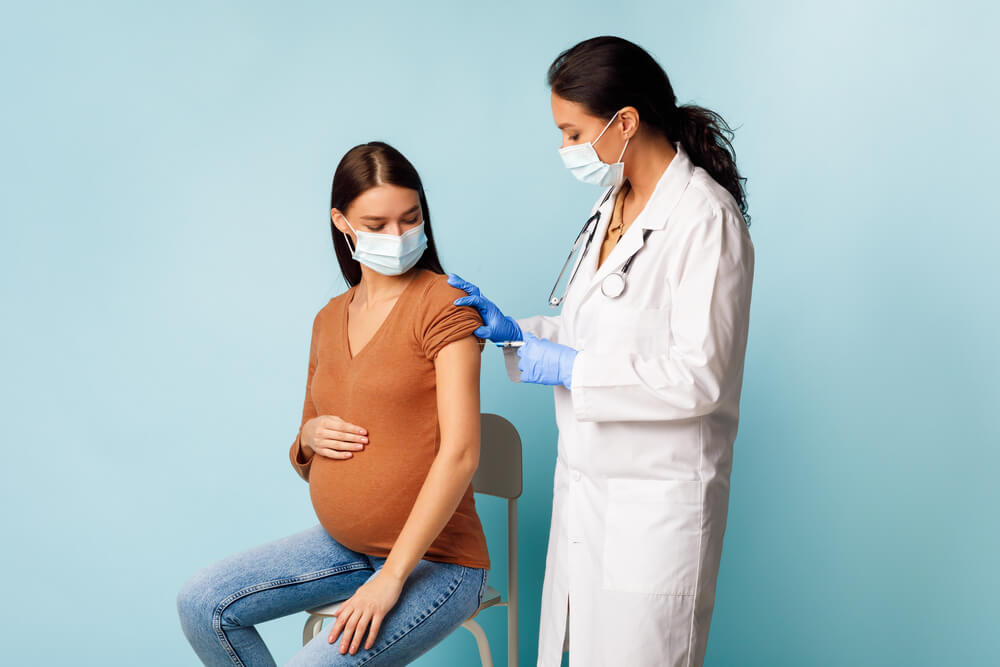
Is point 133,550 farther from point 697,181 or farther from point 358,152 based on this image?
point 697,181

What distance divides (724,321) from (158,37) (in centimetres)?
176

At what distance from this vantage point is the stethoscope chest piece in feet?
4.25

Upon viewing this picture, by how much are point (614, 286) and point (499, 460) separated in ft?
1.78

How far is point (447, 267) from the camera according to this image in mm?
2205

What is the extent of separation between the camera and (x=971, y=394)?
1.79 meters

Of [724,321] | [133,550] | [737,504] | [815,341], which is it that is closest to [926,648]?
[737,504]

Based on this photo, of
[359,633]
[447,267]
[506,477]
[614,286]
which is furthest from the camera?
[447,267]

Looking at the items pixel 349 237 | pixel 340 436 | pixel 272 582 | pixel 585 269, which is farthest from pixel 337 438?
pixel 585 269

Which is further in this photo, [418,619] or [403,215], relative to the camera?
[403,215]

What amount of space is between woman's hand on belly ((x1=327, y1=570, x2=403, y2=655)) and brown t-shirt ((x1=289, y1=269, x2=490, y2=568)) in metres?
0.12

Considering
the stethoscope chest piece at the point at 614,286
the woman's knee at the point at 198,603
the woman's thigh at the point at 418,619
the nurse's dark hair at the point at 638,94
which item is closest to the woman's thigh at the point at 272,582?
the woman's knee at the point at 198,603

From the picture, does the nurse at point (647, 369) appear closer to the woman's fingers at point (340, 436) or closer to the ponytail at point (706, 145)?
the ponytail at point (706, 145)

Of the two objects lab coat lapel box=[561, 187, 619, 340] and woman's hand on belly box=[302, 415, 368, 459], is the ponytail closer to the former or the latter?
lab coat lapel box=[561, 187, 619, 340]

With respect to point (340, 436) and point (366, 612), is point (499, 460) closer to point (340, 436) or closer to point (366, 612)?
point (340, 436)
